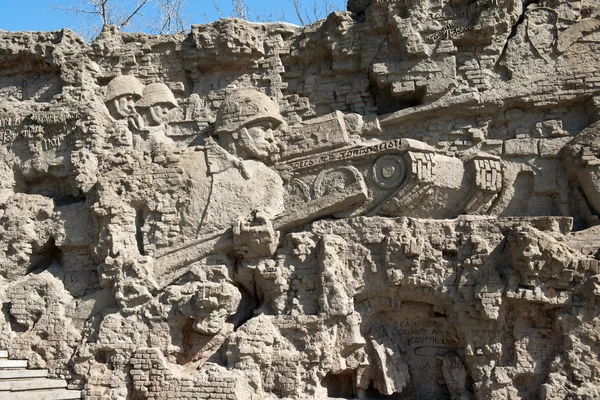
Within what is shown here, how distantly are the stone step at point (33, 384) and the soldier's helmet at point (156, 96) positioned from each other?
9.52 ft

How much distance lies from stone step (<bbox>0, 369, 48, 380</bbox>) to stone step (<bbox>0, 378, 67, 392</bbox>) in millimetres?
47

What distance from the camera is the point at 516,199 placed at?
6969mm

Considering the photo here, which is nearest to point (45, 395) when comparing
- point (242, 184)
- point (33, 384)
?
point (33, 384)

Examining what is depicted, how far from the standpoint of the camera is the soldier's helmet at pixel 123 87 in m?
7.89

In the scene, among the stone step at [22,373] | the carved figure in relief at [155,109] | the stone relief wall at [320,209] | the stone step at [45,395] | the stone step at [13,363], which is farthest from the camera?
the carved figure in relief at [155,109]

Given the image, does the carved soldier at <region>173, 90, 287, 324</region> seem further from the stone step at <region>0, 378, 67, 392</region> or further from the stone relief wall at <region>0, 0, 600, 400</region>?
the stone step at <region>0, 378, 67, 392</region>

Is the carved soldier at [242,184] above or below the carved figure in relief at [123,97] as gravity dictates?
below

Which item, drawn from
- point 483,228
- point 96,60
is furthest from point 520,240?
point 96,60

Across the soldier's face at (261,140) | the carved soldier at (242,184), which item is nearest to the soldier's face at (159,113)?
the carved soldier at (242,184)

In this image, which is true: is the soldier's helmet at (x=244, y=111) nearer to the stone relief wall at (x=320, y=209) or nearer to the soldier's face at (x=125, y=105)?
the stone relief wall at (x=320, y=209)

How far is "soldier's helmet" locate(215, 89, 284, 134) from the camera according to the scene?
24.3ft

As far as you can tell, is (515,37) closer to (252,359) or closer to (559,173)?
(559,173)

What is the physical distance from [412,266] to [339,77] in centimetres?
226

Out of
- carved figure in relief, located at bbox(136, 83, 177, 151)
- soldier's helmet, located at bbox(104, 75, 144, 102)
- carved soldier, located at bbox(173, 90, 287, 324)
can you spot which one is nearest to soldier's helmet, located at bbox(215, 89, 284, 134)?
carved soldier, located at bbox(173, 90, 287, 324)
